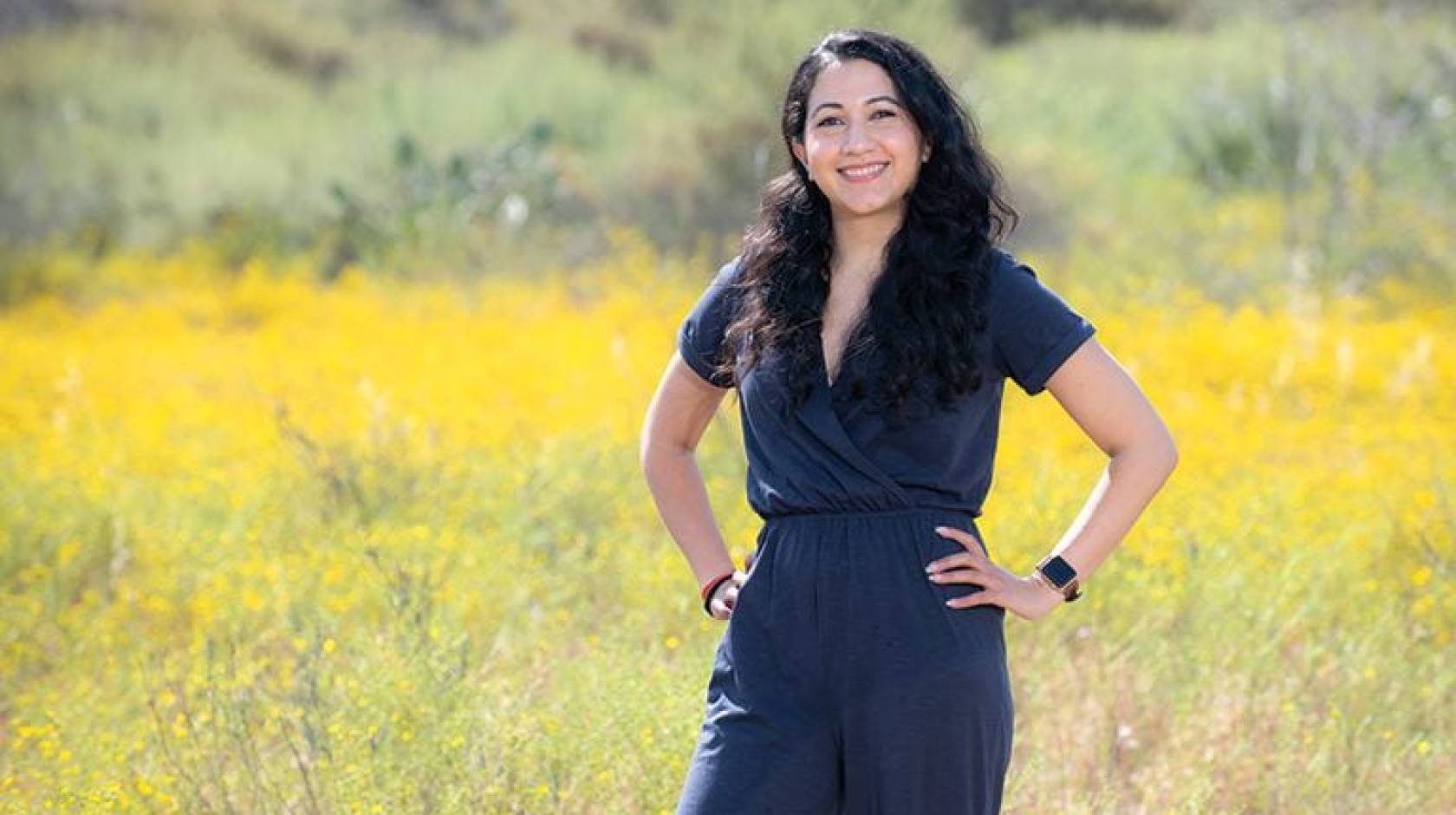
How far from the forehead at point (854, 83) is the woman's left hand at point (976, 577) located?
633 millimetres

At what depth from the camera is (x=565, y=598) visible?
5.89 meters

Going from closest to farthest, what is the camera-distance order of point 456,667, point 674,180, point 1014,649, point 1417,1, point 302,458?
point 456,667, point 1014,649, point 302,458, point 674,180, point 1417,1

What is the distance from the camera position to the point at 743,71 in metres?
16.3

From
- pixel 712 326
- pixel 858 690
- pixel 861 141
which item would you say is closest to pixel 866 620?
pixel 858 690

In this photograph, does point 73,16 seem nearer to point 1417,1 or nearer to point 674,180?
point 674,180

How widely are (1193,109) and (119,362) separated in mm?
9619

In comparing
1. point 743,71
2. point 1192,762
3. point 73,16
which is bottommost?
point 73,16

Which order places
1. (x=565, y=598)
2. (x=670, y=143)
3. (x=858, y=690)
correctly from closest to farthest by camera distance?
(x=858, y=690) → (x=565, y=598) → (x=670, y=143)

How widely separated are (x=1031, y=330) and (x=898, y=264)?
0.22 meters

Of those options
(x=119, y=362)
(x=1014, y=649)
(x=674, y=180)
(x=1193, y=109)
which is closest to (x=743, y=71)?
(x=674, y=180)

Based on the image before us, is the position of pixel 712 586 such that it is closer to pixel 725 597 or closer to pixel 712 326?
pixel 725 597

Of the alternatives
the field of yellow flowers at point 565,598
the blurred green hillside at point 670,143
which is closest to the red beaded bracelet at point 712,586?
the field of yellow flowers at point 565,598

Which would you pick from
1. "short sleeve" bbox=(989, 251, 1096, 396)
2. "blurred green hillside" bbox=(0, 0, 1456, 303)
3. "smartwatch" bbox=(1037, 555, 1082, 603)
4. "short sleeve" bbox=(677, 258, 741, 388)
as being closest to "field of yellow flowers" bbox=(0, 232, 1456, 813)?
"smartwatch" bbox=(1037, 555, 1082, 603)

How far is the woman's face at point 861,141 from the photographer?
3.07m
